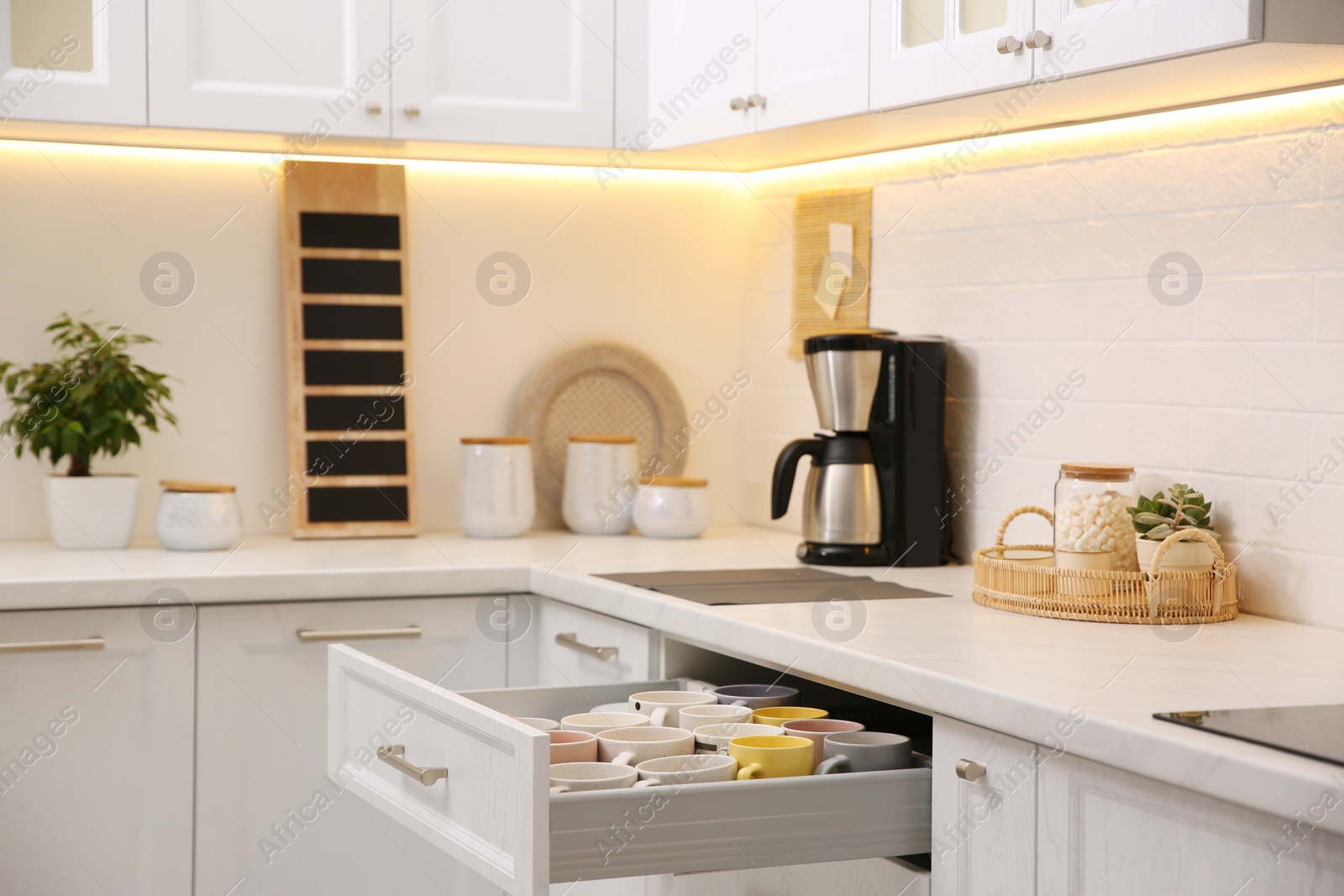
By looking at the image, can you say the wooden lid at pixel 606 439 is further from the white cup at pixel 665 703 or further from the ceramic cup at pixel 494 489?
the white cup at pixel 665 703

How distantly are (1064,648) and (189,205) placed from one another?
1.93 meters

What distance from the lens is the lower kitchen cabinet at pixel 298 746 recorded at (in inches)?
88.4

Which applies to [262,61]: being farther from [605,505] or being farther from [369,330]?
[605,505]

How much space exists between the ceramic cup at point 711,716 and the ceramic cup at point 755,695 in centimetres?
8

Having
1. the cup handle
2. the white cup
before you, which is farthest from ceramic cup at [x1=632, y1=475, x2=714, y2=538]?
the cup handle

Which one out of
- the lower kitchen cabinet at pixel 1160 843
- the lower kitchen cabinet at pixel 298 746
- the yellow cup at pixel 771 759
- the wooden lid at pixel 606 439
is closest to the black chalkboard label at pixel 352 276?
the wooden lid at pixel 606 439

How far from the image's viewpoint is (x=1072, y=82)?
1.80 m

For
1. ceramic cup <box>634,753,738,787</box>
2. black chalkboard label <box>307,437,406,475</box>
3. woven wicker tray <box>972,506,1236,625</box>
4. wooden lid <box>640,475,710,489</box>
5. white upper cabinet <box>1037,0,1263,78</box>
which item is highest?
white upper cabinet <box>1037,0,1263,78</box>

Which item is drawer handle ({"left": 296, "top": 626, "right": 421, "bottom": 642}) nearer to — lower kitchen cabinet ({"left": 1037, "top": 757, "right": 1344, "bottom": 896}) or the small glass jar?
the small glass jar

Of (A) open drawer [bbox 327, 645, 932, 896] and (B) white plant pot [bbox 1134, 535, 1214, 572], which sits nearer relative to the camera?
(A) open drawer [bbox 327, 645, 932, 896]

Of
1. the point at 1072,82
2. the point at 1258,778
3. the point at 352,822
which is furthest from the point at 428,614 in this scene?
the point at 1258,778

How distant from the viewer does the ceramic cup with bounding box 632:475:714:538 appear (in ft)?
9.25

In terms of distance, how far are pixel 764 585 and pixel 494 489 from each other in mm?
801

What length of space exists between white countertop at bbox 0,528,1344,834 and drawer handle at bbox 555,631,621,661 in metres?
0.06
